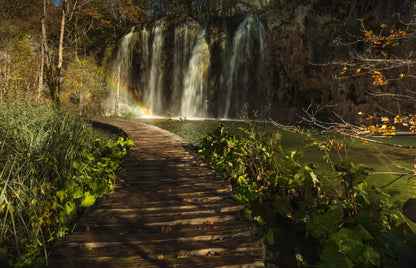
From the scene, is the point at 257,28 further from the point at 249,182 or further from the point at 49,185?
the point at 49,185

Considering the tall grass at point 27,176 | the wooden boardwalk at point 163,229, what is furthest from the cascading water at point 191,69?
the tall grass at point 27,176

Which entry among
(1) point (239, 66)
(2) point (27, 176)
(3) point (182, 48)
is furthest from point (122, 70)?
(2) point (27, 176)

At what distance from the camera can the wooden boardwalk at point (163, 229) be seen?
89.9 inches

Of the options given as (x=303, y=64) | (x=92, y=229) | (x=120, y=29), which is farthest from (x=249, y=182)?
(x=120, y=29)

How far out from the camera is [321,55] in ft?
59.1

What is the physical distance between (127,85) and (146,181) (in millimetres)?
23804

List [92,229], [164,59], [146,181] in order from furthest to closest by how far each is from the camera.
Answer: [164,59]
[146,181]
[92,229]

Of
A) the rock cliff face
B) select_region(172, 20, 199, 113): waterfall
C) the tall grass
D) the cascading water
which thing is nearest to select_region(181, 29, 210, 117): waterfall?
the cascading water

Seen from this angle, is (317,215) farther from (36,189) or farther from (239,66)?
(239,66)

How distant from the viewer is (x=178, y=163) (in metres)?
5.48

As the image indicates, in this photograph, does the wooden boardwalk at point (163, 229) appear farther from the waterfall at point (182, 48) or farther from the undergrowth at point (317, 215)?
the waterfall at point (182, 48)

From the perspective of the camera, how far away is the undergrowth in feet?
7.43

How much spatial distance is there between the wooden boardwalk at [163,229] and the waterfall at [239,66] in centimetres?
1850

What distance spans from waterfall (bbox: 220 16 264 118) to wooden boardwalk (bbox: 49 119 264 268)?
60.7ft
